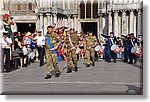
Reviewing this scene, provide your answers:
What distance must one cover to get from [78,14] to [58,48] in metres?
20.3

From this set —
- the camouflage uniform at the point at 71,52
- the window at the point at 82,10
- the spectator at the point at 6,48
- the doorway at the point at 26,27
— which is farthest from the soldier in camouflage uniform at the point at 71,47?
the doorway at the point at 26,27

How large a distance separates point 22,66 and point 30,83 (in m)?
5.30

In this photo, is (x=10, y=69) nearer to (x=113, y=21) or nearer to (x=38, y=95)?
(x=38, y=95)

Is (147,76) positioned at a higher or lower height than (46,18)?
lower

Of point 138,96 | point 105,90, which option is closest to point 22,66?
point 105,90

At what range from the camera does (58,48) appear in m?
11.7

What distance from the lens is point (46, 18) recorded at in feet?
91.7

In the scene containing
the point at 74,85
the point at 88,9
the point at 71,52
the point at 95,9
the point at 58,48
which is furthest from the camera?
the point at 88,9

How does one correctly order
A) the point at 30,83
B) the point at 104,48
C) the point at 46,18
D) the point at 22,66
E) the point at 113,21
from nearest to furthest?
1. the point at 30,83
2. the point at 22,66
3. the point at 104,48
4. the point at 113,21
5. the point at 46,18

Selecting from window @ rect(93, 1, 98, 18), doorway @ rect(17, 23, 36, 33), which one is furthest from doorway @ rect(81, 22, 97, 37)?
doorway @ rect(17, 23, 36, 33)

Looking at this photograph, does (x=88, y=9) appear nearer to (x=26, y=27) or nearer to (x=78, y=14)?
(x=78, y=14)

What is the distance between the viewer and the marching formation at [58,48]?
1079cm

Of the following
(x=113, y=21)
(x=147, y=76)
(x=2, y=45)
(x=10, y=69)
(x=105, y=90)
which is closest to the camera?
(x=147, y=76)

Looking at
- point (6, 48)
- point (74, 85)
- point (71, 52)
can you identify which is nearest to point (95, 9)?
point (71, 52)
